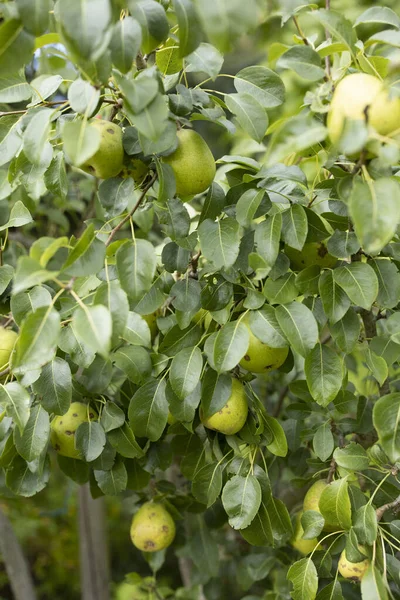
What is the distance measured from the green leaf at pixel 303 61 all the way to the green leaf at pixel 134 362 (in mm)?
401

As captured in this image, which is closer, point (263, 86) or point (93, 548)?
point (263, 86)

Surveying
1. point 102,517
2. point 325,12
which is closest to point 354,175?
point 325,12

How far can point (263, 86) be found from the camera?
2.38 feet

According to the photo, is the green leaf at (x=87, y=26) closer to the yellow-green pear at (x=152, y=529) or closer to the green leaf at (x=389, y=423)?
the green leaf at (x=389, y=423)

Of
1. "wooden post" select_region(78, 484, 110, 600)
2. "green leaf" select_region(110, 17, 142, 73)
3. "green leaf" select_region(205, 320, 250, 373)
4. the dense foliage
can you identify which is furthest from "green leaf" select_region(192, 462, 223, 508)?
"wooden post" select_region(78, 484, 110, 600)

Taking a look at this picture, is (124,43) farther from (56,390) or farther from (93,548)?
(93,548)

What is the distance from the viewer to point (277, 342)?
69 cm

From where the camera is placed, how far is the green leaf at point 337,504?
0.70 metres

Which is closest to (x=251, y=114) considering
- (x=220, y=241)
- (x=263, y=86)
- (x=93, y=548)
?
(x=263, y=86)

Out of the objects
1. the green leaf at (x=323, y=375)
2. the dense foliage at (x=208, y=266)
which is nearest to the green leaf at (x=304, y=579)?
the dense foliage at (x=208, y=266)

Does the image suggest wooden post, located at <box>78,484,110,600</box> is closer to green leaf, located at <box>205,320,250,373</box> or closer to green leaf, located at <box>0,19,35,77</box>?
green leaf, located at <box>205,320,250,373</box>

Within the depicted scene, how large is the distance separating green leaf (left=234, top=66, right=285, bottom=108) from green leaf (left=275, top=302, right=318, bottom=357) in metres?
0.25

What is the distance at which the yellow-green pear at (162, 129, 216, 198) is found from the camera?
69 centimetres

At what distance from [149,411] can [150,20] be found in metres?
0.47
